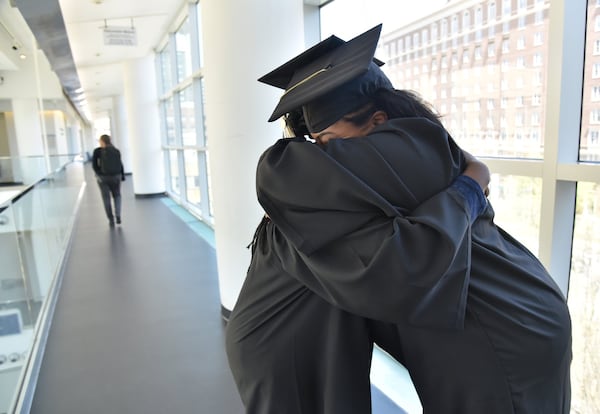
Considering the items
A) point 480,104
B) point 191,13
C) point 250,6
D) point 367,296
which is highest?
point 191,13

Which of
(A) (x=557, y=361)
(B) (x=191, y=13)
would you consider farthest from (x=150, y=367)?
(B) (x=191, y=13)

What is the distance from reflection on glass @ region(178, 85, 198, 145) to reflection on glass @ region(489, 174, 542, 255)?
7306 mm

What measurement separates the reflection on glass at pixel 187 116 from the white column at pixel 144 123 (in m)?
1.76

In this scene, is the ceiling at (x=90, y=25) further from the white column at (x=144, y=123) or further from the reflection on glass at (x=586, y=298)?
the reflection on glass at (x=586, y=298)

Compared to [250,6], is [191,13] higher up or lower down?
higher up

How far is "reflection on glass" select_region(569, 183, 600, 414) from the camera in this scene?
168cm

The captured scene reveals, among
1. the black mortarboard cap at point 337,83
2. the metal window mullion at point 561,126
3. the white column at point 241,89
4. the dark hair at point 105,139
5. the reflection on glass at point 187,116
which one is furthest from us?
the reflection on glass at point 187,116

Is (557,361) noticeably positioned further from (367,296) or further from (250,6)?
(250,6)

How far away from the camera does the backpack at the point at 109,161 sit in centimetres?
738

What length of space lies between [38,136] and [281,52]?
1388 centimetres

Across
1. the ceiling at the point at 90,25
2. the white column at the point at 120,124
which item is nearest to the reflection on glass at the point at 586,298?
the ceiling at the point at 90,25

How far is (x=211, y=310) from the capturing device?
3768 mm

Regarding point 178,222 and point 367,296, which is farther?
point 178,222


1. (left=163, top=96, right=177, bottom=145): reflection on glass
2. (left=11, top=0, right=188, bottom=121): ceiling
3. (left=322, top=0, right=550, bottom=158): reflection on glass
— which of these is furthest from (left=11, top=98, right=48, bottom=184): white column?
(left=322, top=0, right=550, bottom=158): reflection on glass
